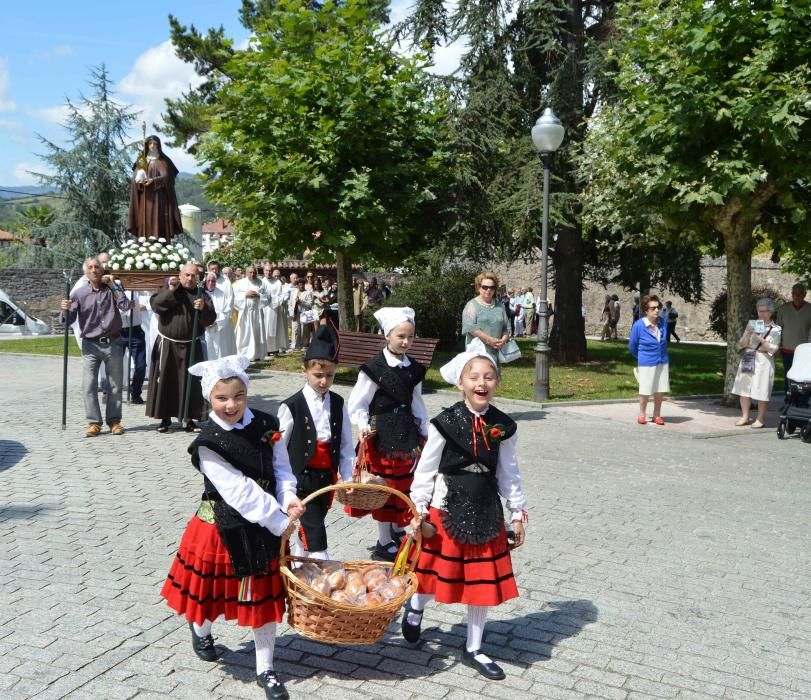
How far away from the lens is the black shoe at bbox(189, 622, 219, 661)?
13.7ft

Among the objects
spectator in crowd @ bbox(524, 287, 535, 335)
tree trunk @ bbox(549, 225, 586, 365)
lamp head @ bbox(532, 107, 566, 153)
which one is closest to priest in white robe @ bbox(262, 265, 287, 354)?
tree trunk @ bbox(549, 225, 586, 365)

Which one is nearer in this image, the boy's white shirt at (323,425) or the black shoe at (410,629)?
the black shoe at (410,629)

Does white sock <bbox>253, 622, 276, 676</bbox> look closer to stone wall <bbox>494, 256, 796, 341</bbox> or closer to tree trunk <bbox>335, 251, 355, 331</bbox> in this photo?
tree trunk <bbox>335, 251, 355, 331</bbox>

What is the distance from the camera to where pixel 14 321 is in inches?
1138

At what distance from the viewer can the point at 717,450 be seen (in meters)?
10.3

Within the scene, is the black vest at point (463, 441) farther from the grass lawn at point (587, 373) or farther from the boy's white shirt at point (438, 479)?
the grass lawn at point (587, 373)

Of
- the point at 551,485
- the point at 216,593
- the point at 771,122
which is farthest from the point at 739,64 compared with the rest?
the point at 216,593

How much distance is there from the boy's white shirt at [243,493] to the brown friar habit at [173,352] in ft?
21.5

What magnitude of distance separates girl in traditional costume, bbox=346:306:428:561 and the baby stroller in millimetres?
7303

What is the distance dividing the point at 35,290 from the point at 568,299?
21.2 m

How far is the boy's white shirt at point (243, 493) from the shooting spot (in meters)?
3.79

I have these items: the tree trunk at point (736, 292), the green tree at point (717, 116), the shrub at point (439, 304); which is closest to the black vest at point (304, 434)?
the green tree at point (717, 116)

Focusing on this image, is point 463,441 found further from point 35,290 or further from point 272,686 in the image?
point 35,290

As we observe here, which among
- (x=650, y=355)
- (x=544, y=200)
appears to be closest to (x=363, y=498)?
(x=650, y=355)
